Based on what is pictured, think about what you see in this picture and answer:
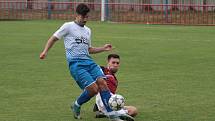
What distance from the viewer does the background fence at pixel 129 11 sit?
35.6 m

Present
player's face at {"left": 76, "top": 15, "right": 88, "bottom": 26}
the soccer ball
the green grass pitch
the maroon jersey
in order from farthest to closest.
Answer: the green grass pitch → the maroon jersey → player's face at {"left": 76, "top": 15, "right": 88, "bottom": 26} → the soccer ball

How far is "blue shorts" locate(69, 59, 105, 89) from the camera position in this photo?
841cm

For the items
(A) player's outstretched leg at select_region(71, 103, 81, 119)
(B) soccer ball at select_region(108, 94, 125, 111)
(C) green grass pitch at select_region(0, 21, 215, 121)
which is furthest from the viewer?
(C) green grass pitch at select_region(0, 21, 215, 121)

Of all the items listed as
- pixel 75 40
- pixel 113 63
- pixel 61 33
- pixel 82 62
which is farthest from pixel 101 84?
pixel 61 33

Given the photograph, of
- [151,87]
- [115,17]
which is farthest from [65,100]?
[115,17]

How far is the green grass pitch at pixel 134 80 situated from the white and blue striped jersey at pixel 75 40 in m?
0.91

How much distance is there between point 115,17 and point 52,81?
25.1 metres

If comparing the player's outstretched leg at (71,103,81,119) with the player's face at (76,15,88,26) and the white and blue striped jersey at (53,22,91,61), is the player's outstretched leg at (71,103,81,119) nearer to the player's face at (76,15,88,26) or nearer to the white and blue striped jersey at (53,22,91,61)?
the white and blue striped jersey at (53,22,91,61)

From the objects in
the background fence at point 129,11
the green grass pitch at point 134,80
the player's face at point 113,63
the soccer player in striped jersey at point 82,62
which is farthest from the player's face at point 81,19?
the background fence at point 129,11

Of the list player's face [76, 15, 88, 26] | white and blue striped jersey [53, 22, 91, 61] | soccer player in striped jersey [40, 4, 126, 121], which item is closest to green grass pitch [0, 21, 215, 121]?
soccer player in striped jersey [40, 4, 126, 121]

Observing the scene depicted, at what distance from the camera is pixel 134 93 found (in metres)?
10.9

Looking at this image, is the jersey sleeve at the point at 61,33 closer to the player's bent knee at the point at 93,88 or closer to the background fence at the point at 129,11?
the player's bent knee at the point at 93,88

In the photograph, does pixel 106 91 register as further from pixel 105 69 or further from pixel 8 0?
pixel 8 0

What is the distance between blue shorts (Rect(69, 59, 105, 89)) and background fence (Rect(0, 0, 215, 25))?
88.4ft
